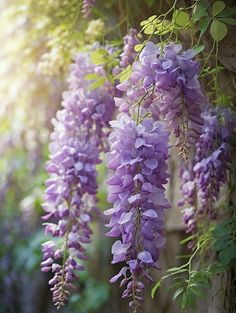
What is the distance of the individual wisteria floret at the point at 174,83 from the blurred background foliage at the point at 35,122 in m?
0.23

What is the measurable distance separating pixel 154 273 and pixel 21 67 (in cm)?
124

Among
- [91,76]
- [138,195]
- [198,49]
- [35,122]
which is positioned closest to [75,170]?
[91,76]

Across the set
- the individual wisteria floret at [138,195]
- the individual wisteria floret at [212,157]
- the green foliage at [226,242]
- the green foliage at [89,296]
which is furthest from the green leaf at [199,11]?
the green foliage at [89,296]

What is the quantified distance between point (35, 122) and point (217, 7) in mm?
1912

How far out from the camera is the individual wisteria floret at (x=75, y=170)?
5.23ft

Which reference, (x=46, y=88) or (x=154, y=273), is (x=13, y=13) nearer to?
(x=46, y=88)

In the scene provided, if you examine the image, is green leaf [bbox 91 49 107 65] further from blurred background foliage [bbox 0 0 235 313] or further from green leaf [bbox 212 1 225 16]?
green leaf [bbox 212 1 225 16]

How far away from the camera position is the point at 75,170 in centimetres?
162

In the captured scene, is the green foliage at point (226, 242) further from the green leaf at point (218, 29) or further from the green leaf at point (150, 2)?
the green leaf at point (150, 2)

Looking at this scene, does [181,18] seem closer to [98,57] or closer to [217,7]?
[217,7]

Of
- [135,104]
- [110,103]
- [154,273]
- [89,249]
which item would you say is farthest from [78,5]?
[89,249]

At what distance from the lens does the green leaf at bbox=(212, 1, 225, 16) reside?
1.32 meters

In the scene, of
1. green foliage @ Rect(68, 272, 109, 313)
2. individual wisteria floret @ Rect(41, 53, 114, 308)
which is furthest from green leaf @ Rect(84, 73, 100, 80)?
green foliage @ Rect(68, 272, 109, 313)

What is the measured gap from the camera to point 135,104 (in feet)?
4.36
